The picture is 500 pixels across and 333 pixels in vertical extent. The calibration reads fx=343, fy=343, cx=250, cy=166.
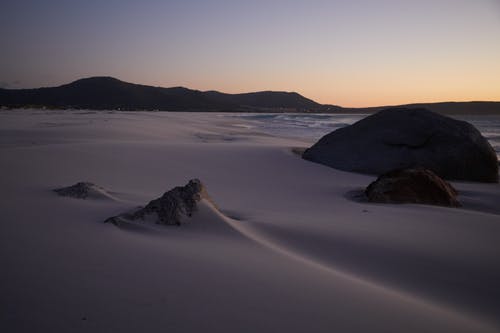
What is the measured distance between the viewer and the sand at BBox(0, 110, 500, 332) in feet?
4.39

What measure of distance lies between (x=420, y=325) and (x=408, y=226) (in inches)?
67.6

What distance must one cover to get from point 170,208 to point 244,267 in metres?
0.94

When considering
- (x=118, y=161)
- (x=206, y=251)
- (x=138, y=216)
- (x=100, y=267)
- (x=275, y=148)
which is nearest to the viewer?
(x=100, y=267)

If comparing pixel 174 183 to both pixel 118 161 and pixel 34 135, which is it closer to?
pixel 118 161

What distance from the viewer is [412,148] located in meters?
6.91

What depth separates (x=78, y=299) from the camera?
53.6 inches

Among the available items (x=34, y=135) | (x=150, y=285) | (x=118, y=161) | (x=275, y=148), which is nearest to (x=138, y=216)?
(x=150, y=285)

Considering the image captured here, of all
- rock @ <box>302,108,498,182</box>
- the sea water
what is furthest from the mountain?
rock @ <box>302,108,498,182</box>

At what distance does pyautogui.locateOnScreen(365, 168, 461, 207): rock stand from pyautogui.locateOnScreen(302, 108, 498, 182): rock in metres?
2.42

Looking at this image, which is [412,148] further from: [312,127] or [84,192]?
[312,127]

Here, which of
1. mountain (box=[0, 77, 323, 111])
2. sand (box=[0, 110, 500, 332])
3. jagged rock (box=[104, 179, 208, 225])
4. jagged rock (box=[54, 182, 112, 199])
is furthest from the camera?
mountain (box=[0, 77, 323, 111])

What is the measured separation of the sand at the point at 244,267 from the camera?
52.6 inches

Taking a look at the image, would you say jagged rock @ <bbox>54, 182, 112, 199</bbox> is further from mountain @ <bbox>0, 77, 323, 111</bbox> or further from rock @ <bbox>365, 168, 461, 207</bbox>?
mountain @ <bbox>0, 77, 323, 111</bbox>

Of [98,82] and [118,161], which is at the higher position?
[98,82]
